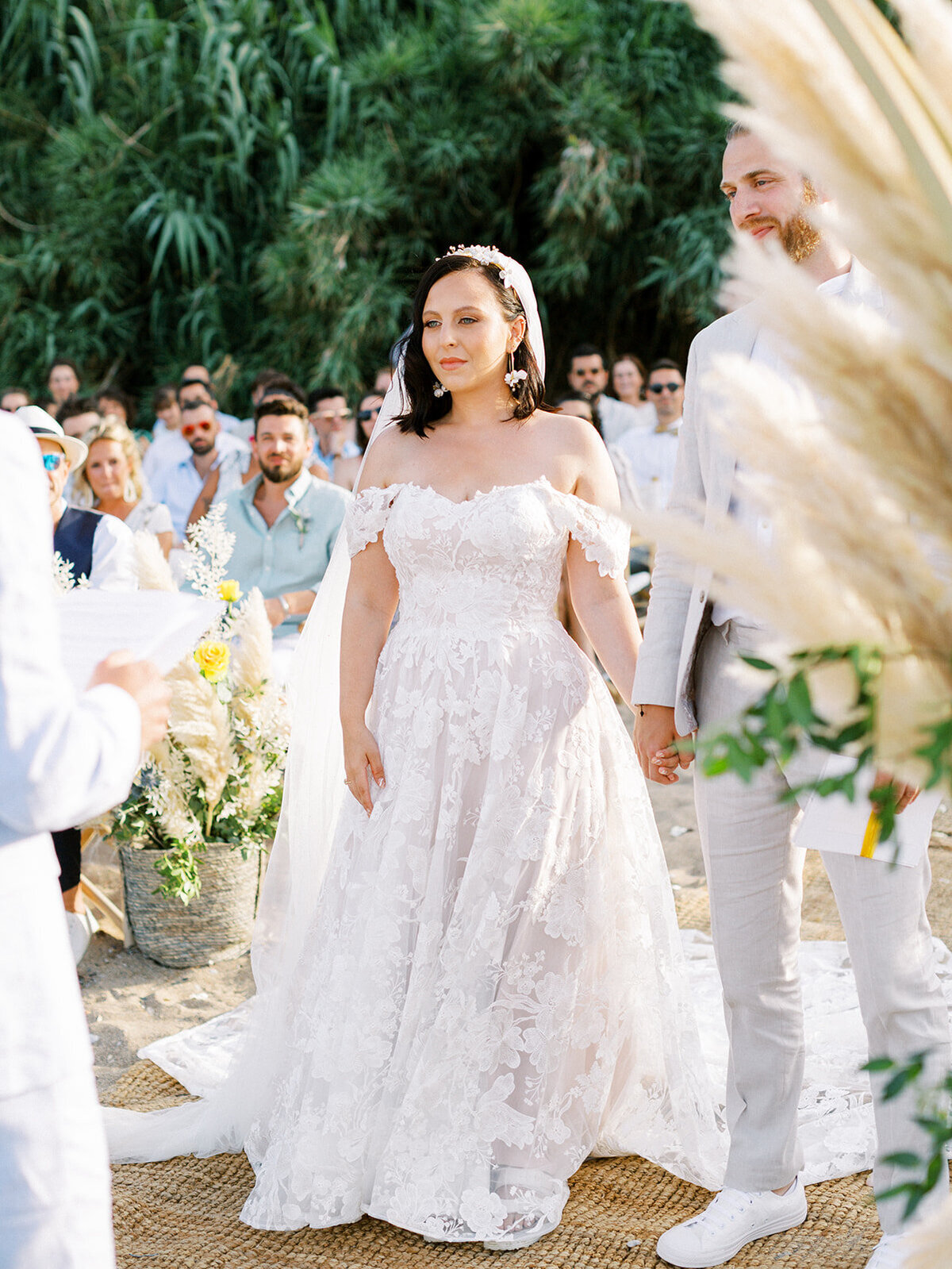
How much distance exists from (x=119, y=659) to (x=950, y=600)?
1181 millimetres

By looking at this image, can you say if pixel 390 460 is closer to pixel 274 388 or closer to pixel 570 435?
pixel 570 435

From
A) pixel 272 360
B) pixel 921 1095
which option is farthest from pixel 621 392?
pixel 921 1095

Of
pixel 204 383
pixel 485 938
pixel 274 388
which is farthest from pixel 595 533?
pixel 204 383

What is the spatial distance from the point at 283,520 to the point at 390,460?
289 centimetres

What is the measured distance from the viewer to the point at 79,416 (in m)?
8.34

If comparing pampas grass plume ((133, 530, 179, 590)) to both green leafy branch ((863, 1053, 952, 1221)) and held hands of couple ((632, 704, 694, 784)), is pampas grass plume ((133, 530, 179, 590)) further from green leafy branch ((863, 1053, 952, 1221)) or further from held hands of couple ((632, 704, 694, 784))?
green leafy branch ((863, 1053, 952, 1221))

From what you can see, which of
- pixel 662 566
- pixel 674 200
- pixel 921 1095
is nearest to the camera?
pixel 921 1095

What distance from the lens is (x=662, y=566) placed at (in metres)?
2.51

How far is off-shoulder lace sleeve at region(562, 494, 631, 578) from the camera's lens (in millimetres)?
2953

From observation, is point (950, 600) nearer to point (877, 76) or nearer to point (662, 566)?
point (877, 76)

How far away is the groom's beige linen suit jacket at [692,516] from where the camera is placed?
236cm

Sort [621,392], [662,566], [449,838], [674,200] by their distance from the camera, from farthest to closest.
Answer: [674,200], [621,392], [449,838], [662,566]

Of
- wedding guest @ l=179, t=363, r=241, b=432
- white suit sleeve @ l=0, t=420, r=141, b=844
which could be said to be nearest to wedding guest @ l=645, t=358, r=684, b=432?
wedding guest @ l=179, t=363, r=241, b=432

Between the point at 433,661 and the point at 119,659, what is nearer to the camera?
the point at 119,659
